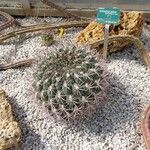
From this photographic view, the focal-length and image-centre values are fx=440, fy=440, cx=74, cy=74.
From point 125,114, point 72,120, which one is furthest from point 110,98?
point 72,120

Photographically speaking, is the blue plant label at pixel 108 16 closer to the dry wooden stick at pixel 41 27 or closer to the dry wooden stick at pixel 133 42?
the dry wooden stick at pixel 133 42

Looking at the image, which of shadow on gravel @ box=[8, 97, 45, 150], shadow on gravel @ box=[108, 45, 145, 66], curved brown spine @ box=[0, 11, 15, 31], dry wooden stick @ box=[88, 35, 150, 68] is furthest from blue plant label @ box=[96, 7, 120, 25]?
curved brown spine @ box=[0, 11, 15, 31]

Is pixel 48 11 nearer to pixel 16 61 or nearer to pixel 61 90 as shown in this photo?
pixel 16 61

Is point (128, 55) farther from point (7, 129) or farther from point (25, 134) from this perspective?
point (7, 129)

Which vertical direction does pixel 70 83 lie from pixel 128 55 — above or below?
above

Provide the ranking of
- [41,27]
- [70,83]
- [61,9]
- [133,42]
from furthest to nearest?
[61,9] → [41,27] → [133,42] → [70,83]

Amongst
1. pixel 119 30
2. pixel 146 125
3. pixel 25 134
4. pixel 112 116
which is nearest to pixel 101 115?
pixel 112 116
